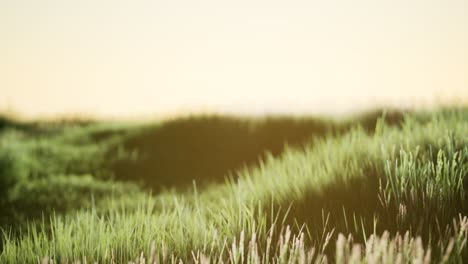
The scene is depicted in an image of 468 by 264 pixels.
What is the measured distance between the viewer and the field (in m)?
2.04

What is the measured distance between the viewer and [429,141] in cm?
299

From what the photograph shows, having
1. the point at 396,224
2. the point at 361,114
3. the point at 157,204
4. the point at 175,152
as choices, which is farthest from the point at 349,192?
the point at 361,114

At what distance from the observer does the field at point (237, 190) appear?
204cm

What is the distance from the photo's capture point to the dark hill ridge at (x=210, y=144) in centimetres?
488

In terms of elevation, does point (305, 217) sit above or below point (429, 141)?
below

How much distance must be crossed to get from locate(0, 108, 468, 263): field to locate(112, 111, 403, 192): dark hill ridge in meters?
0.02

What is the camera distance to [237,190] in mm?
3008

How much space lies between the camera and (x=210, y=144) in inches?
219

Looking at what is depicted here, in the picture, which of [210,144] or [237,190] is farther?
[210,144]

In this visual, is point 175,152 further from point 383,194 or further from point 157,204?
point 383,194

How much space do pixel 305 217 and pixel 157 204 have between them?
4.93 feet

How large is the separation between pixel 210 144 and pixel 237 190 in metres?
2.58

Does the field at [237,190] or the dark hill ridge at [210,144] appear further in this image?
the dark hill ridge at [210,144]

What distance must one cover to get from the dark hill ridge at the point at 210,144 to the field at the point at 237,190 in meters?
0.02
